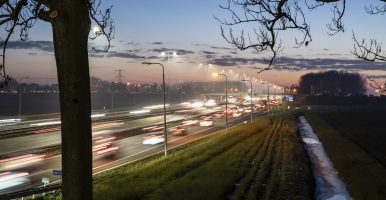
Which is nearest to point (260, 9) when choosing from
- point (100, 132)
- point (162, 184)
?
point (162, 184)

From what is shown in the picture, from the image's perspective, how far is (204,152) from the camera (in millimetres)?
47969

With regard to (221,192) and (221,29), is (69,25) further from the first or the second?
(221,192)

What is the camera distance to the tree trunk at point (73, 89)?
20.0 ft

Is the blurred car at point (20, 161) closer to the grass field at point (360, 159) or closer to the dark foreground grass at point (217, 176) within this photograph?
the dark foreground grass at point (217, 176)

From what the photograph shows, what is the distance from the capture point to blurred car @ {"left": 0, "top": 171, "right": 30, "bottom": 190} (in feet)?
105

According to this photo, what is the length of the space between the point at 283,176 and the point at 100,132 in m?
38.1

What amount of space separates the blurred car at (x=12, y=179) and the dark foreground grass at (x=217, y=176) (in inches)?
213

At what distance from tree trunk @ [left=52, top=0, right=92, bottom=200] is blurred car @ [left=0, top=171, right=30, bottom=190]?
2774cm

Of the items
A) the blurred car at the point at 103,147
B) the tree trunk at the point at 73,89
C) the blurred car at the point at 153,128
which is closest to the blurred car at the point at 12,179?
the blurred car at the point at 103,147

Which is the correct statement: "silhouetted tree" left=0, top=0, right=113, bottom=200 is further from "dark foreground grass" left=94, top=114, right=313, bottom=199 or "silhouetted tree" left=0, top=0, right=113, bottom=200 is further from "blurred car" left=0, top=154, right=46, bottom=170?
"blurred car" left=0, top=154, right=46, bottom=170

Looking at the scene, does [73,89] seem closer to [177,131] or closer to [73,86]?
[73,86]

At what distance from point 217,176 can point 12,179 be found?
15.1m

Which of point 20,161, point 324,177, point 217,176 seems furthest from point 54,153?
point 324,177

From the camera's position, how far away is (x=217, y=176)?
1304 inches
